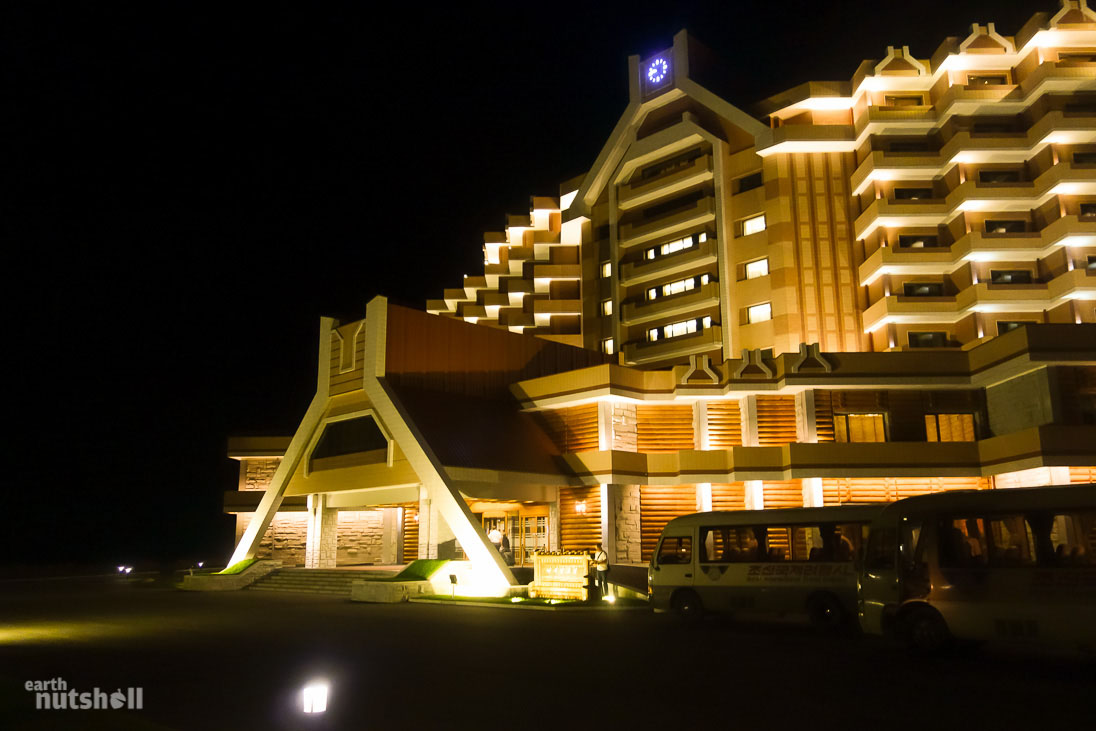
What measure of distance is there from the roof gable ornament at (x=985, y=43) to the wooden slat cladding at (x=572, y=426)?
32068 millimetres

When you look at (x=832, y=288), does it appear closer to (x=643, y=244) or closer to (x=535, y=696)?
(x=643, y=244)

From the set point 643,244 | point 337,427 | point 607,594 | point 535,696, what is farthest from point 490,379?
point 535,696

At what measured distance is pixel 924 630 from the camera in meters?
13.6

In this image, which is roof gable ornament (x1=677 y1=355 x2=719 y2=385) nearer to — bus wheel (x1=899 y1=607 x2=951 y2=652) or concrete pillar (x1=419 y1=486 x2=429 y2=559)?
concrete pillar (x1=419 y1=486 x2=429 y2=559)

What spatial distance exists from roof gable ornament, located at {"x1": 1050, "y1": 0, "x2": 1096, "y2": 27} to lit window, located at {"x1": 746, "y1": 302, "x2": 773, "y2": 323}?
22427 mm

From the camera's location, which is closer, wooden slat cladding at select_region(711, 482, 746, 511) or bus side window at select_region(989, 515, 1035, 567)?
bus side window at select_region(989, 515, 1035, 567)

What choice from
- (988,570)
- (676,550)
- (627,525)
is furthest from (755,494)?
(988,570)

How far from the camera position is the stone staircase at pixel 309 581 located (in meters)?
32.3

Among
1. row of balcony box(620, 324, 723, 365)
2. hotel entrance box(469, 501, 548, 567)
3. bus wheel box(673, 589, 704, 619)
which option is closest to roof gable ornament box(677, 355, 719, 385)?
hotel entrance box(469, 501, 548, 567)

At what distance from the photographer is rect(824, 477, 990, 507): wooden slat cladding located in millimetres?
34562

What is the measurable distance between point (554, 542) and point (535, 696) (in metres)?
28.6

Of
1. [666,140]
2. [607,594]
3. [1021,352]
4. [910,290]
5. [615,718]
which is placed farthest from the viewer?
[666,140]

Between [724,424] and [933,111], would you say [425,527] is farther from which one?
[933,111]

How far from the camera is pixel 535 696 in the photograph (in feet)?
32.8
